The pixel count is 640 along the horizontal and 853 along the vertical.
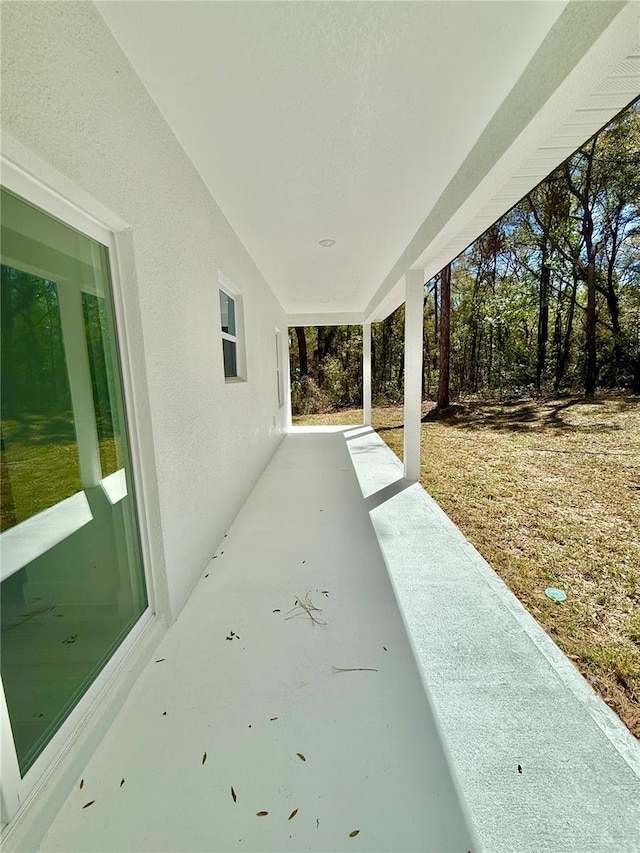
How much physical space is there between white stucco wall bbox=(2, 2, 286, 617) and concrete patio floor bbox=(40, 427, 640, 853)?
0.63 metres

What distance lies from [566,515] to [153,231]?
4.66 metres

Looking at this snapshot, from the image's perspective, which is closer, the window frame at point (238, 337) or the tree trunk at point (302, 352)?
the window frame at point (238, 337)

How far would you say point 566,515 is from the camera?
3916 mm

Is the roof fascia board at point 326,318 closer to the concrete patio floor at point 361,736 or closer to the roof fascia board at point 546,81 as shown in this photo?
the roof fascia board at point 546,81

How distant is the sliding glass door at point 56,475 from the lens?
1173mm

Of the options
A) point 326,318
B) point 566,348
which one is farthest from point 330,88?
point 566,348

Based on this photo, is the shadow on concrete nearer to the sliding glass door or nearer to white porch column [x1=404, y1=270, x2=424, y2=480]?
white porch column [x1=404, y1=270, x2=424, y2=480]

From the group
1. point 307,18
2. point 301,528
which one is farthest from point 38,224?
point 301,528

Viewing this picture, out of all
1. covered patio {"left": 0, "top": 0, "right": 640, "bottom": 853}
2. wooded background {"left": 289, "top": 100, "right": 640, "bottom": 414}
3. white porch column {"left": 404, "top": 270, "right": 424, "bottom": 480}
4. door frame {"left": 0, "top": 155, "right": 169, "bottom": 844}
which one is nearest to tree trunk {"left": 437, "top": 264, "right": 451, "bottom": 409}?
wooded background {"left": 289, "top": 100, "right": 640, "bottom": 414}

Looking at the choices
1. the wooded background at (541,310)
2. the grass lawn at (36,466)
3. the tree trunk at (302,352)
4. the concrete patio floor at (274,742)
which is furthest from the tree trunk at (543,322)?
the grass lawn at (36,466)

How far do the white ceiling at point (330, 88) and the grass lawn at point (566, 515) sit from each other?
9.32 ft

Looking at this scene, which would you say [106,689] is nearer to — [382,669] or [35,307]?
[382,669]

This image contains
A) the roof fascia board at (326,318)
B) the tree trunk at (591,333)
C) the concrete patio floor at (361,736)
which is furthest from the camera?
the tree trunk at (591,333)

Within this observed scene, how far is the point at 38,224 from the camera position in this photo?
1.29 m
